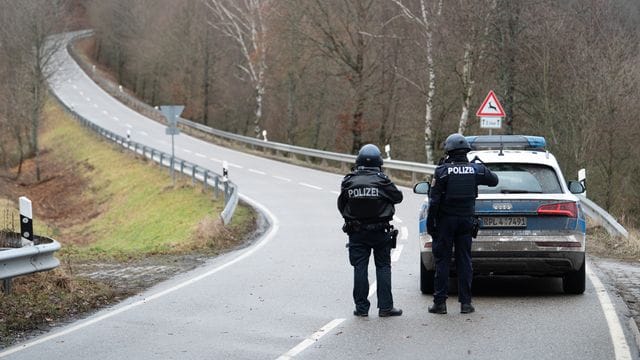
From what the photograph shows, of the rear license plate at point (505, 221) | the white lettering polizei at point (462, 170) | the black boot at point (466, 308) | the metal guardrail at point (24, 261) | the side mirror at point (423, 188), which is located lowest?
the black boot at point (466, 308)

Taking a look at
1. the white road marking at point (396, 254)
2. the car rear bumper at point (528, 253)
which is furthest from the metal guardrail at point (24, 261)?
the white road marking at point (396, 254)

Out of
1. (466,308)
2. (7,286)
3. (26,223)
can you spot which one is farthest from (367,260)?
(26,223)

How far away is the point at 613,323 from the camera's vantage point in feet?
27.2

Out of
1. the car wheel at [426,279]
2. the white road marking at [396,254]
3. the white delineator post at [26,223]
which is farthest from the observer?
the white road marking at [396,254]

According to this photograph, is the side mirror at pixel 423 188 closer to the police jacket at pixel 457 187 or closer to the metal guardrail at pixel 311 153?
the police jacket at pixel 457 187

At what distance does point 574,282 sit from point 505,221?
118cm

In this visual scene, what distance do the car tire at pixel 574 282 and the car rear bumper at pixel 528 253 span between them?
0.25 meters

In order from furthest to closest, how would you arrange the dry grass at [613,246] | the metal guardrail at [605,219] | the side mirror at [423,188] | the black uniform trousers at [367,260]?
the metal guardrail at [605,219] → the dry grass at [613,246] → the side mirror at [423,188] → the black uniform trousers at [367,260]

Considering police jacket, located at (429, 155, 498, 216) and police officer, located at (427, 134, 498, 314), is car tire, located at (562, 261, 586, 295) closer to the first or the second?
police officer, located at (427, 134, 498, 314)

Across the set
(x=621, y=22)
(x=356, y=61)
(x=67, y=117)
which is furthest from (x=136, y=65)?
(x=621, y=22)

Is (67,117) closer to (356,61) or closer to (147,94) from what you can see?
(147,94)

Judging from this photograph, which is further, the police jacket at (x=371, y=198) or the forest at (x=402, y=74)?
the forest at (x=402, y=74)

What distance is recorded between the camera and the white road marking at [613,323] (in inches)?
277

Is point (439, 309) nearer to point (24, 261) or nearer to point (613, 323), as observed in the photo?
point (613, 323)
